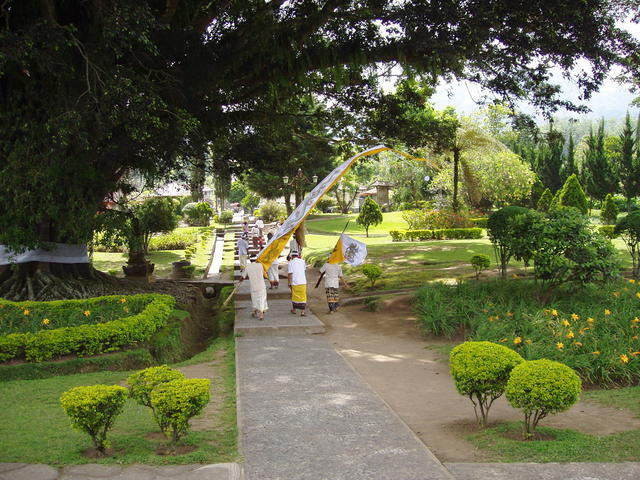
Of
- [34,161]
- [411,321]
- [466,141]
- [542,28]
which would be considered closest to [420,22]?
[542,28]

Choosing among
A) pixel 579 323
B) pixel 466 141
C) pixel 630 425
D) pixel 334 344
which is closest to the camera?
pixel 630 425

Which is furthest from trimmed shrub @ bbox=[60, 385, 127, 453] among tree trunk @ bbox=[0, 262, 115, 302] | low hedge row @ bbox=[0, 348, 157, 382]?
tree trunk @ bbox=[0, 262, 115, 302]

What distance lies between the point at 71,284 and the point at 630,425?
1050cm

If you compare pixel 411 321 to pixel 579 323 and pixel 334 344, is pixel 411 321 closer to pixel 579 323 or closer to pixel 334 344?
pixel 334 344

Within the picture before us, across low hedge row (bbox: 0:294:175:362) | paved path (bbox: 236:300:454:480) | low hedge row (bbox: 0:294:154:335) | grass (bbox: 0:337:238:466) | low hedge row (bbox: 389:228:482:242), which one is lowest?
paved path (bbox: 236:300:454:480)

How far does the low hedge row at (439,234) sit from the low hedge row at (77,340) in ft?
69.4

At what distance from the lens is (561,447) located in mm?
5000

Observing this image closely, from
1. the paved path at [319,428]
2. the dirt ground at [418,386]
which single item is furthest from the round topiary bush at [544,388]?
the paved path at [319,428]

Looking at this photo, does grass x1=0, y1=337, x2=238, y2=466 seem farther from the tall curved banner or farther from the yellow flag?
the yellow flag

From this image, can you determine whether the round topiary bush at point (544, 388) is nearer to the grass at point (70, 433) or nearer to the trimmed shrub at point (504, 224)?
the grass at point (70, 433)

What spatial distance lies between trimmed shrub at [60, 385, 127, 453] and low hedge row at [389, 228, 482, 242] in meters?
25.0

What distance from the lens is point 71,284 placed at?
12.5m

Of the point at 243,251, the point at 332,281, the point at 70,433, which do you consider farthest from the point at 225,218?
the point at 70,433

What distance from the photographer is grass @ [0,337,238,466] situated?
475cm
